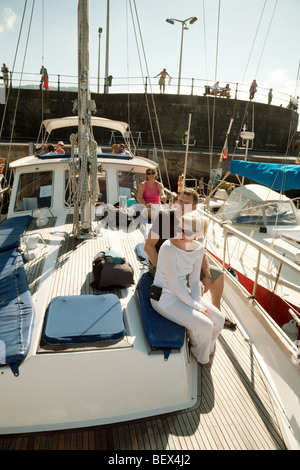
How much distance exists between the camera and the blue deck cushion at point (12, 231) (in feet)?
12.9

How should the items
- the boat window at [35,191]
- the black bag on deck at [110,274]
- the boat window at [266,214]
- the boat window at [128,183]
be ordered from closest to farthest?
the black bag on deck at [110,274] → the boat window at [35,191] → the boat window at [128,183] → the boat window at [266,214]

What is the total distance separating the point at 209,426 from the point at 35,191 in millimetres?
4444

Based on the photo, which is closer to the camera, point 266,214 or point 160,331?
point 160,331

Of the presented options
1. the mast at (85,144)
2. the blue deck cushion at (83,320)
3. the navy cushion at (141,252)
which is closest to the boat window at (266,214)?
the navy cushion at (141,252)

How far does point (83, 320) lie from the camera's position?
8.30ft

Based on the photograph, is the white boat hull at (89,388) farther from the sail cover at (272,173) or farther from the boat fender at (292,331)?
the sail cover at (272,173)

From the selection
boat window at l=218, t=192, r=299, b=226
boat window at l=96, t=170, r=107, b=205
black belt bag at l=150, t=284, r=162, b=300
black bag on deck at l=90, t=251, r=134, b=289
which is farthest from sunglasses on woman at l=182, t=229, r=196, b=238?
boat window at l=218, t=192, r=299, b=226

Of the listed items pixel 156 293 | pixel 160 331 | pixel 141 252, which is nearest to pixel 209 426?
pixel 160 331

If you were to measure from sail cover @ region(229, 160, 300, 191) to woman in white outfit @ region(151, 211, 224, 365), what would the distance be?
348 cm

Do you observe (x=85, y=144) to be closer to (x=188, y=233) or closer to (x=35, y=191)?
(x=35, y=191)

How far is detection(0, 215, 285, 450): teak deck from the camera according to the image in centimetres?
226

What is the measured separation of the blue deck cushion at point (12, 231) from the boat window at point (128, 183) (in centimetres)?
171

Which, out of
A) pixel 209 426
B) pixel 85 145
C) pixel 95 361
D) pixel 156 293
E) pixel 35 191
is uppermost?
pixel 85 145
